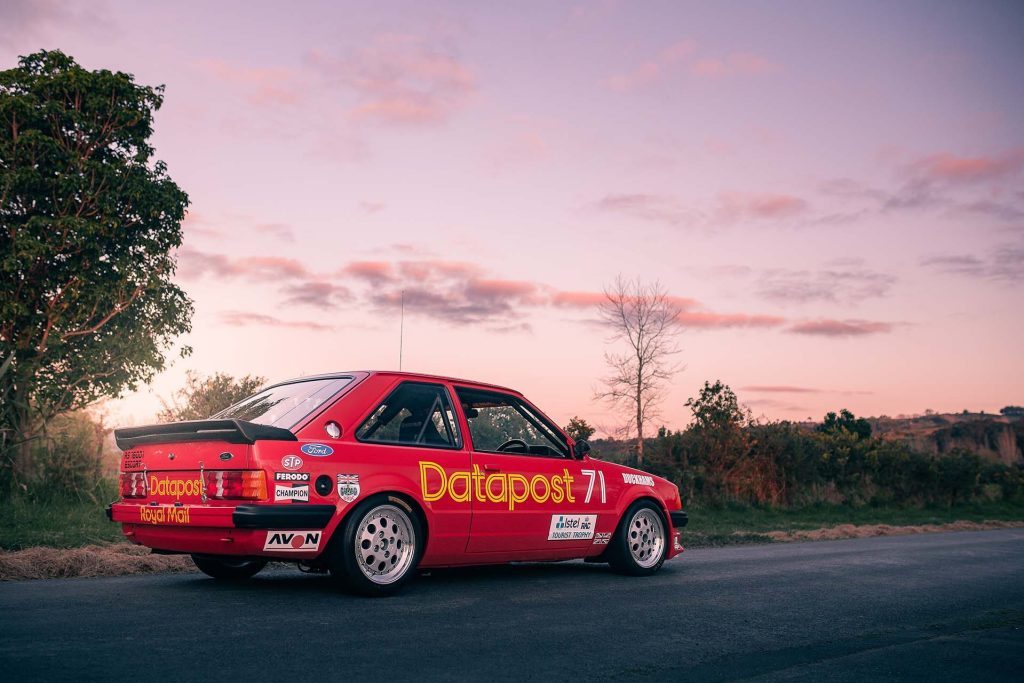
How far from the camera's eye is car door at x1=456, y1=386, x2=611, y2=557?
751 centimetres

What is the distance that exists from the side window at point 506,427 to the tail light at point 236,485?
1.99m

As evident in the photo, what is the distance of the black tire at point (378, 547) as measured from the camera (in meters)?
6.40

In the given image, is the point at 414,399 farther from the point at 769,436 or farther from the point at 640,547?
the point at 769,436

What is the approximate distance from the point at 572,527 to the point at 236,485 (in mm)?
3213

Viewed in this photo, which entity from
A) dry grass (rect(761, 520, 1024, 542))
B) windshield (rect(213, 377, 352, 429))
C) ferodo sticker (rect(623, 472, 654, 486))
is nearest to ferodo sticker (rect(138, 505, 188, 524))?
windshield (rect(213, 377, 352, 429))

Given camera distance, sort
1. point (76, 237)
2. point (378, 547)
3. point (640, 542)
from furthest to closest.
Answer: point (76, 237) → point (640, 542) → point (378, 547)

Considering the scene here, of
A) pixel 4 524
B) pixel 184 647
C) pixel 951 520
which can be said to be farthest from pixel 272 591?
pixel 951 520

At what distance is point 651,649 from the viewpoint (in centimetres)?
511

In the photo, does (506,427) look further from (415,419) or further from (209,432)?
(209,432)

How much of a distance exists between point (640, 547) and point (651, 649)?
3738mm

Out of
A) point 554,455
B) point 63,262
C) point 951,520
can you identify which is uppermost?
→ point 63,262

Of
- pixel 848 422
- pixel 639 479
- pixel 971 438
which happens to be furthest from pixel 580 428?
pixel 848 422

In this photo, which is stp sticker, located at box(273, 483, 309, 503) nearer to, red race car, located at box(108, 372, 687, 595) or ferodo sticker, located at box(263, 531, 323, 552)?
red race car, located at box(108, 372, 687, 595)

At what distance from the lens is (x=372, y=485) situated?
6.59m
